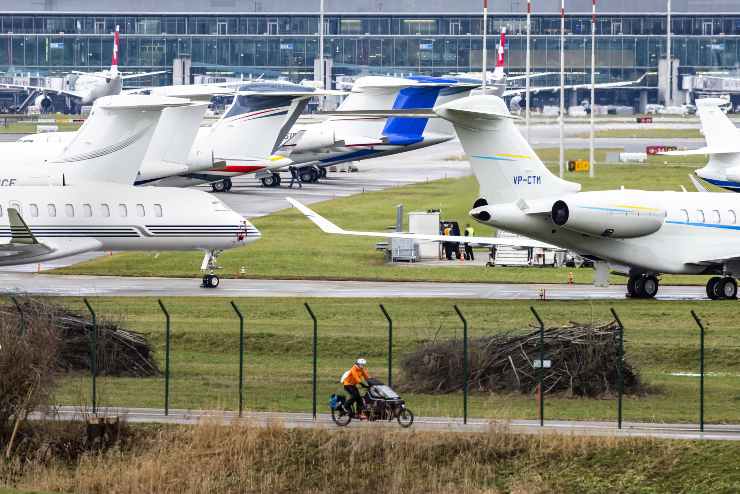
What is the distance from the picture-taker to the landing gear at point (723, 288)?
5162cm

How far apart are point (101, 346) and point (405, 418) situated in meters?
9.97

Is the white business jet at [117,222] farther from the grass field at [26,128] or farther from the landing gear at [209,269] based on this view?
the grass field at [26,128]

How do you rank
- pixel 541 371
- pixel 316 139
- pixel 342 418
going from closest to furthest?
pixel 342 418, pixel 541 371, pixel 316 139

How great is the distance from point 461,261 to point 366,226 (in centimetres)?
1252

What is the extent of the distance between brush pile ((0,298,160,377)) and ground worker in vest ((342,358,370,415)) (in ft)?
27.9

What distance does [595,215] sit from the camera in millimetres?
48812

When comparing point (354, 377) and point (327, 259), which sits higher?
point (354, 377)

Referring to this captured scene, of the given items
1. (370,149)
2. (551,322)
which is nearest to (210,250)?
(551,322)

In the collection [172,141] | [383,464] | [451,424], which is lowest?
[383,464]

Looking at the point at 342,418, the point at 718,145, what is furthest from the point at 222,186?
the point at 342,418

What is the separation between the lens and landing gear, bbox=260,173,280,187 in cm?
10575

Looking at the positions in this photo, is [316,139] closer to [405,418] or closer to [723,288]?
[723,288]

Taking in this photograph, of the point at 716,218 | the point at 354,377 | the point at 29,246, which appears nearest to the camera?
the point at 354,377

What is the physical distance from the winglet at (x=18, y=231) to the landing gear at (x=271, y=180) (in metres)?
52.0
